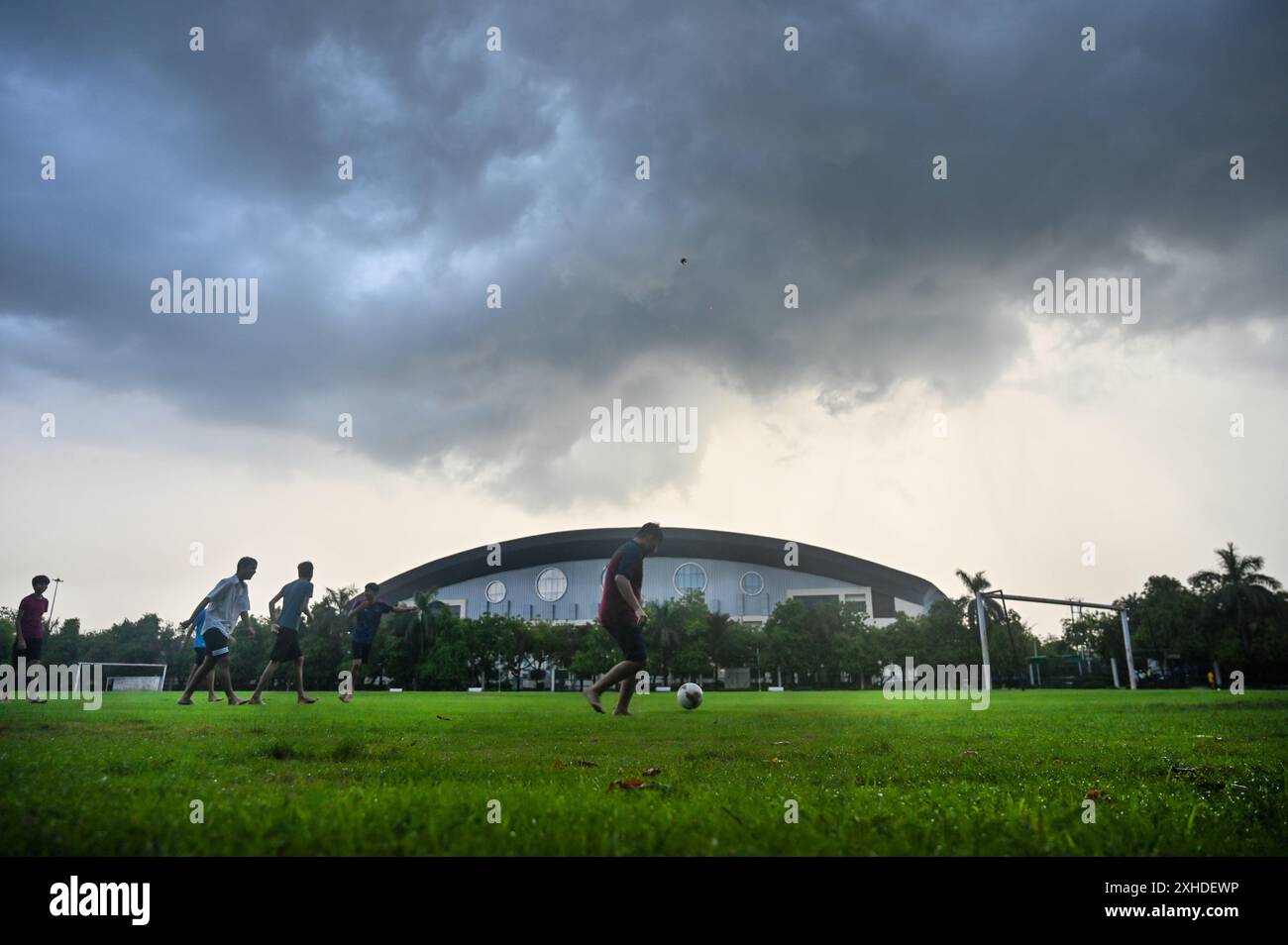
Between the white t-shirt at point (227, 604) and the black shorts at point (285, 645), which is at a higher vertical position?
the white t-shirt at point (227, 604)

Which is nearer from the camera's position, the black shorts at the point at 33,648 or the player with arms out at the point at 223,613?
the player with arms out at the point at 223,613

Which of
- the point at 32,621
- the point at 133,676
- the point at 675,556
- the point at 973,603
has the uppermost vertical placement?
the point at 675,556

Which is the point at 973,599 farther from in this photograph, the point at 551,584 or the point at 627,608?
the point at 627,608

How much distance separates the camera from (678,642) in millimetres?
69812

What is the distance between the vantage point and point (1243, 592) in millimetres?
66625

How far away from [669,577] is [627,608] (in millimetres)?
94136

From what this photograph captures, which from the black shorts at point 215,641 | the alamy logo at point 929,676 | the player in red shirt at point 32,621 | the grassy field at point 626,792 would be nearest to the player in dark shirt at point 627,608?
the grassy field at point 626,792

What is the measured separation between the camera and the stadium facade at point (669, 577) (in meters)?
102

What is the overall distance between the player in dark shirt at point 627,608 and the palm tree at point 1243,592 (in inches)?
2973

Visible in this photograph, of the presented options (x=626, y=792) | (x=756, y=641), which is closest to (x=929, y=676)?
(x=756, y=641)
